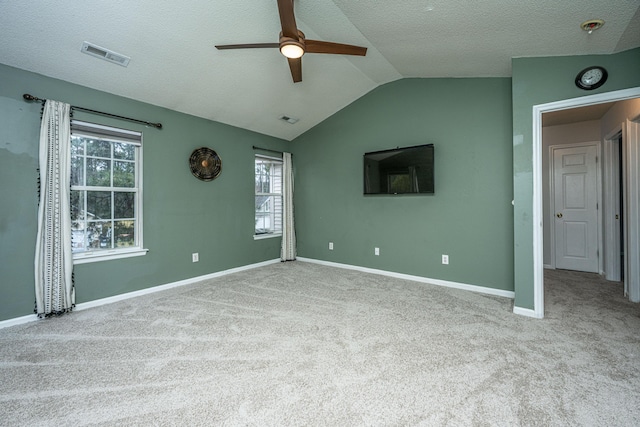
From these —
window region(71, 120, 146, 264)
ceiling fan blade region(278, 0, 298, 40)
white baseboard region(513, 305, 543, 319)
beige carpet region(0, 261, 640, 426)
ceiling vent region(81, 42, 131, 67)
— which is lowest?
beige carpet region(0, 261, 640, 426)

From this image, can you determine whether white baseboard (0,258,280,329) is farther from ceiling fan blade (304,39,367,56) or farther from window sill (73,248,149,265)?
ceiling fan blade (304,39,367,56)

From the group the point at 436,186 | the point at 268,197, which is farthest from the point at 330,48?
the point at 268,197

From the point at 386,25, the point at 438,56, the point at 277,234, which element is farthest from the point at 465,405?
the point at 277,234

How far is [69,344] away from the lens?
2.24 meters

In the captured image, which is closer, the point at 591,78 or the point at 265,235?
the point at 591,78

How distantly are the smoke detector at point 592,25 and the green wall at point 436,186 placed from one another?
47.5 inches

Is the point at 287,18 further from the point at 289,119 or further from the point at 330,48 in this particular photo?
the point at 289,119

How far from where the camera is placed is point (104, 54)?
2.65m

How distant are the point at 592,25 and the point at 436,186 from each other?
2.07 metres

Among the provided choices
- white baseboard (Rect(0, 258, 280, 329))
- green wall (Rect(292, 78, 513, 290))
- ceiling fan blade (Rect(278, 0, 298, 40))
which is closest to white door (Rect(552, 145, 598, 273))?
green wall (Rect(292, 78, 513, 290))

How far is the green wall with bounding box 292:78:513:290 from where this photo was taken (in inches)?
133

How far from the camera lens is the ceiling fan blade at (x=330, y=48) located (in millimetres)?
2193

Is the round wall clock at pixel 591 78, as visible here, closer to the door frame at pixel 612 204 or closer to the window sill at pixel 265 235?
the door frame at pixel 612 204

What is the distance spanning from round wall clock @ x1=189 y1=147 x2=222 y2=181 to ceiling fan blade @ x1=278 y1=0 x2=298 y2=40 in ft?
8.23
